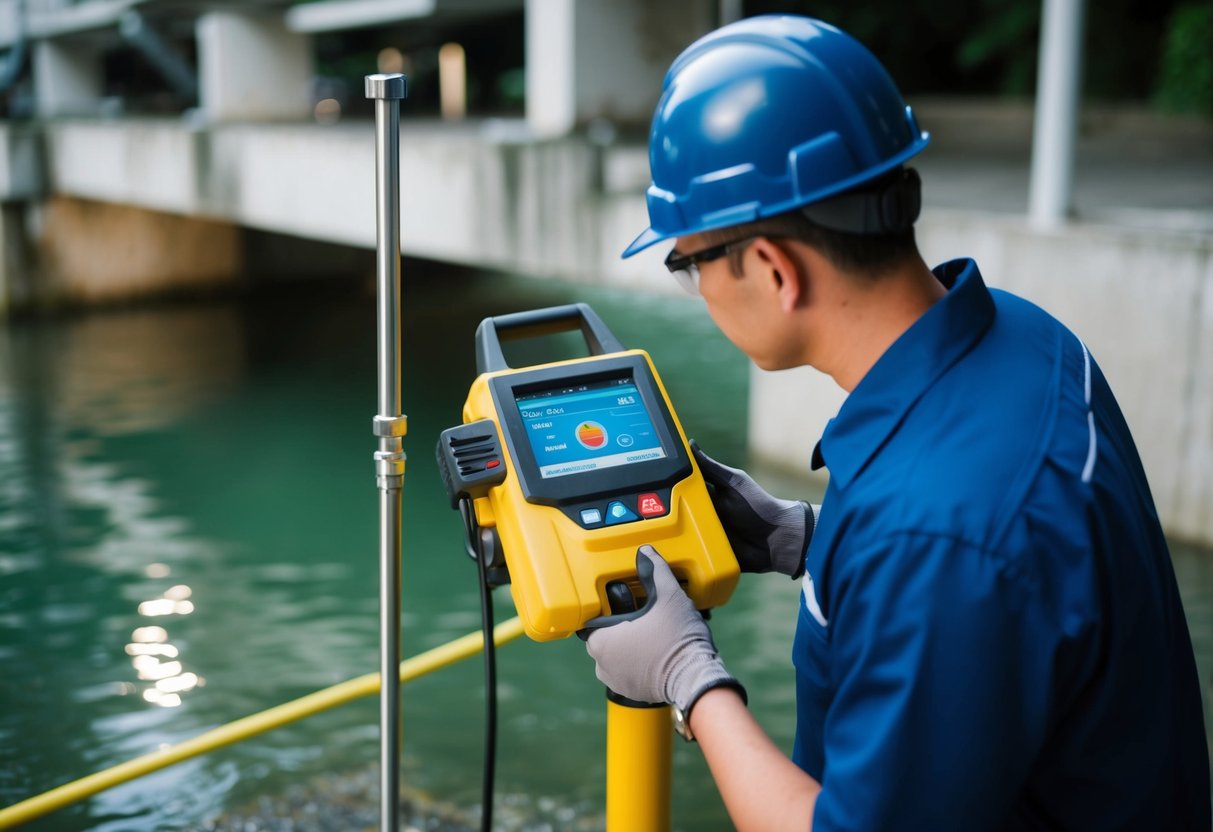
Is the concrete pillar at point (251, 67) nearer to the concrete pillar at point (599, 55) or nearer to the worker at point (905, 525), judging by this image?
the concrete pillar at point (599, 55)

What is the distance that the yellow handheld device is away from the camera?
1518 millimetres

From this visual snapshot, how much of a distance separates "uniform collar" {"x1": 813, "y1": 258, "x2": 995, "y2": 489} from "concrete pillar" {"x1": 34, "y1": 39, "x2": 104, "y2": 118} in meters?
18.8

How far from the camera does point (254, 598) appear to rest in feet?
19.8

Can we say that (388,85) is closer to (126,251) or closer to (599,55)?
(599,55)

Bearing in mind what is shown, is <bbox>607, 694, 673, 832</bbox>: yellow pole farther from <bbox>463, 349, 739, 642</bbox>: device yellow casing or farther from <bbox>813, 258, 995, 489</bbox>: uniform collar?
<bbox>813, 258, 995, 489</bbox>: uniform collar

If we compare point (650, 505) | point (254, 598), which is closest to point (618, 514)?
point (650, 505)

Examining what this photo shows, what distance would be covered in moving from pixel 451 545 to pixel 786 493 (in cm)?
192

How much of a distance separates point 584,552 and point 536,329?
1.64ft

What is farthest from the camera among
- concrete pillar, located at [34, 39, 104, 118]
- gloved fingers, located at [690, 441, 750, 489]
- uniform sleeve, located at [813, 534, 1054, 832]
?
concrete pillar, located at [34, 39, 104, 118]

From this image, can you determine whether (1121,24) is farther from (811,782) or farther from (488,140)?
(811,782)

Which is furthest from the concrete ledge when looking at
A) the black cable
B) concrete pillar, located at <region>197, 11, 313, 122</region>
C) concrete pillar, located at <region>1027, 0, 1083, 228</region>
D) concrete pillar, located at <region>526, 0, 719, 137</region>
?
the black cable

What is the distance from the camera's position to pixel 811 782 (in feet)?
4.05

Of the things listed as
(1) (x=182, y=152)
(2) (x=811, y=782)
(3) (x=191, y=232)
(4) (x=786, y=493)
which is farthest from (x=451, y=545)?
(3) (x=191, y=232)

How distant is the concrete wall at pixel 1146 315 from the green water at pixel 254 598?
0.44m
